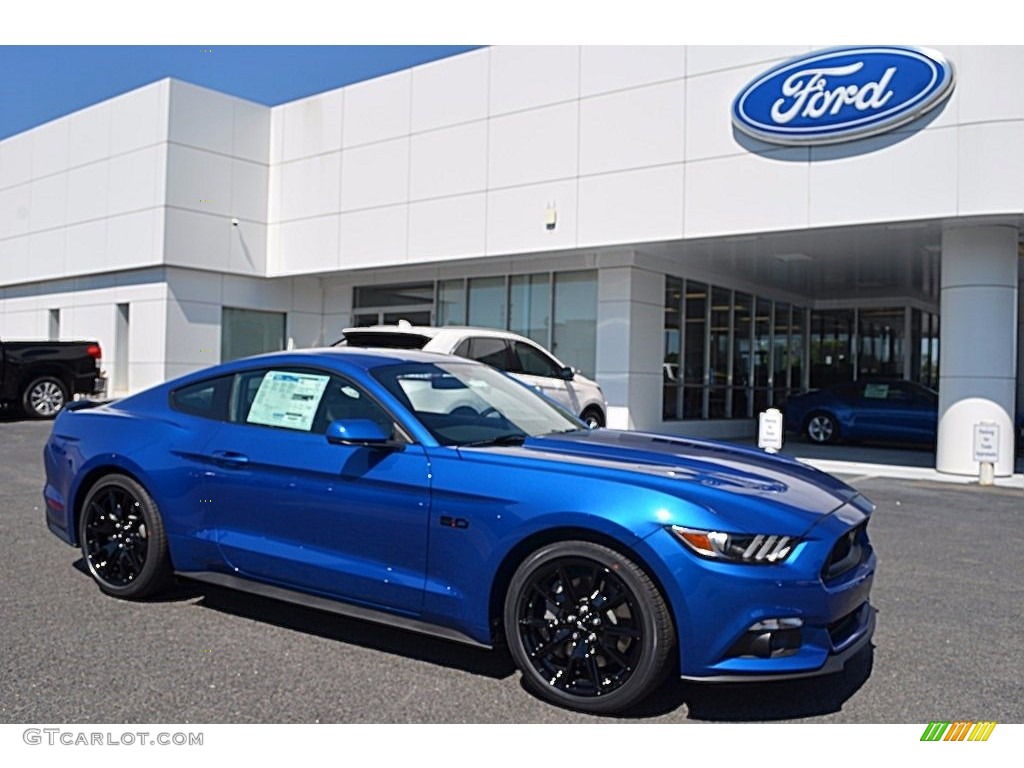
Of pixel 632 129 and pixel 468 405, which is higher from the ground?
pixel 632 129

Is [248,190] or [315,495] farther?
[248,190]

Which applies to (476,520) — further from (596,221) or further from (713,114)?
(596,221)

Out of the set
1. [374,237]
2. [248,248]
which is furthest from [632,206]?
[248,248]

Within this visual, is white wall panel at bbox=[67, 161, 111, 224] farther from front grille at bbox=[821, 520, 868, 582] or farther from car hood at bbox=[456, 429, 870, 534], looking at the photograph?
front grille at bbox=[821, 520, 868, 582]

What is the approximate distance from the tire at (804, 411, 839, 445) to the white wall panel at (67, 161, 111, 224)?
1566 centimetres

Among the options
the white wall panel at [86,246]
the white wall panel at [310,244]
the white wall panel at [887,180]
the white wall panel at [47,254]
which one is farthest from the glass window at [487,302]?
the white wall panel at [47,254]

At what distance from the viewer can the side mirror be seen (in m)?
4.05

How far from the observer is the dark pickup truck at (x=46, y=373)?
1664cm

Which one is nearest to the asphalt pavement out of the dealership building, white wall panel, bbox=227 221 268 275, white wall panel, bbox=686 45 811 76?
the dealership building

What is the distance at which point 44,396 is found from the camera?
17.2 meters

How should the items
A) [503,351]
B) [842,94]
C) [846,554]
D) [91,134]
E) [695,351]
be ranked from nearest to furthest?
[846,554]
[842,94]
[503,351]
[695,351]
[91,134]

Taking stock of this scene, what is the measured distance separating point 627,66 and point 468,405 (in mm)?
10920

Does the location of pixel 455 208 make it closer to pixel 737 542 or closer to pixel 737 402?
pixel 737 402

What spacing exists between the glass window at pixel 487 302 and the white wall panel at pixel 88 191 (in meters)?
8.71
